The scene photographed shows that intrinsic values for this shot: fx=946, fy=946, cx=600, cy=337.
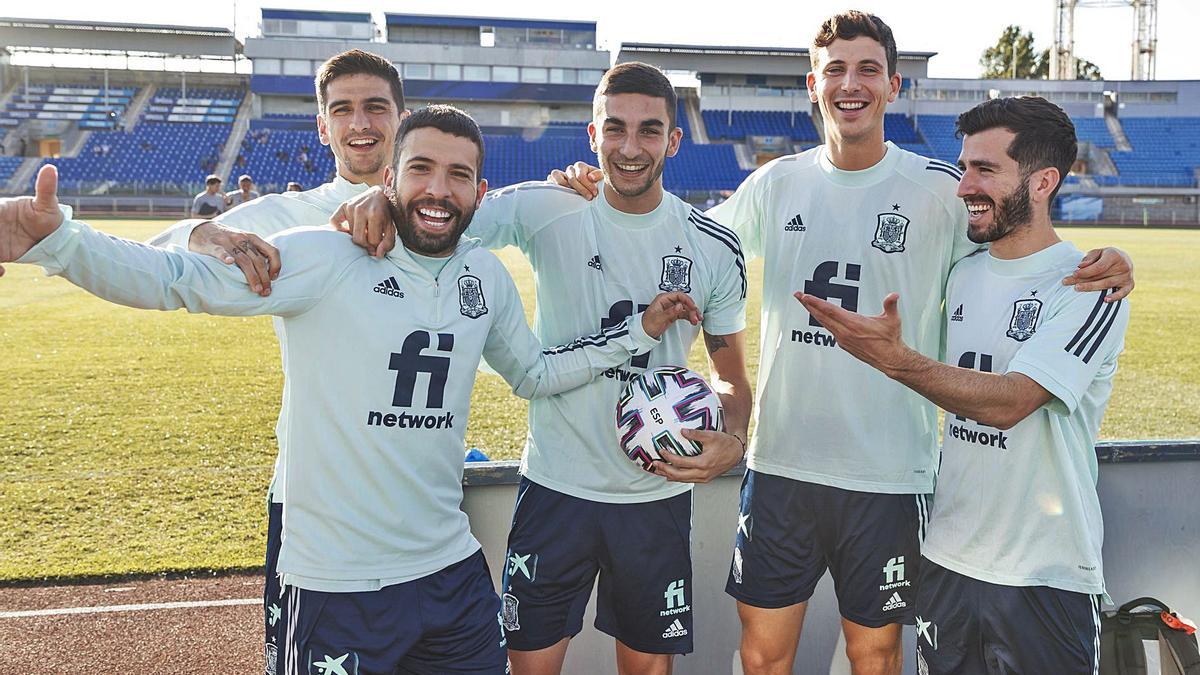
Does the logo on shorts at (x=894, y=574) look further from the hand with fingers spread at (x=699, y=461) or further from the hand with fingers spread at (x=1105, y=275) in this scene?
the hand with fingers spread at (x=1105, y=275)

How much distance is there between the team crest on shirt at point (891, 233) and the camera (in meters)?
3.38

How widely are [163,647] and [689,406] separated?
9.81ft

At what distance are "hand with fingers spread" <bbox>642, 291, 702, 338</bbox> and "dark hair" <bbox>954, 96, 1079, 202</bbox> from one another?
1.12 meters

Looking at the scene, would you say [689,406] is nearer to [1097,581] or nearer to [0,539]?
[1097,581]

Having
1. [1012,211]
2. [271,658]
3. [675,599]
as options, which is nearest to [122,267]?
[271,658]

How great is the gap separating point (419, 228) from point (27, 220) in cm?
102

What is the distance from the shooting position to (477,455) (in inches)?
172

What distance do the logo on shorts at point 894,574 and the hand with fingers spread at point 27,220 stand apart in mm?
2757

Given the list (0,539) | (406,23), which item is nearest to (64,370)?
(0,539)

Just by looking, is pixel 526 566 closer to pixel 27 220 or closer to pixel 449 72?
pixel 27 220

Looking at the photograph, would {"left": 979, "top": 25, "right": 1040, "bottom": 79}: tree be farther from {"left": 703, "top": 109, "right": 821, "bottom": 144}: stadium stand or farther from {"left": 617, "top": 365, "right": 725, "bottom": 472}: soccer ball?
{"left": 617, "top": 365, "right": 725, "bottom": 472}: soccer ball

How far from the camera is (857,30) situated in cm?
341

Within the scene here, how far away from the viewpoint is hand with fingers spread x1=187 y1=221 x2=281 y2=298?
263cm

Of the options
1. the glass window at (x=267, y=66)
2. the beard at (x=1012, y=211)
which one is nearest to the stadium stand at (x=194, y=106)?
the glass window at (x=267, y=66)
